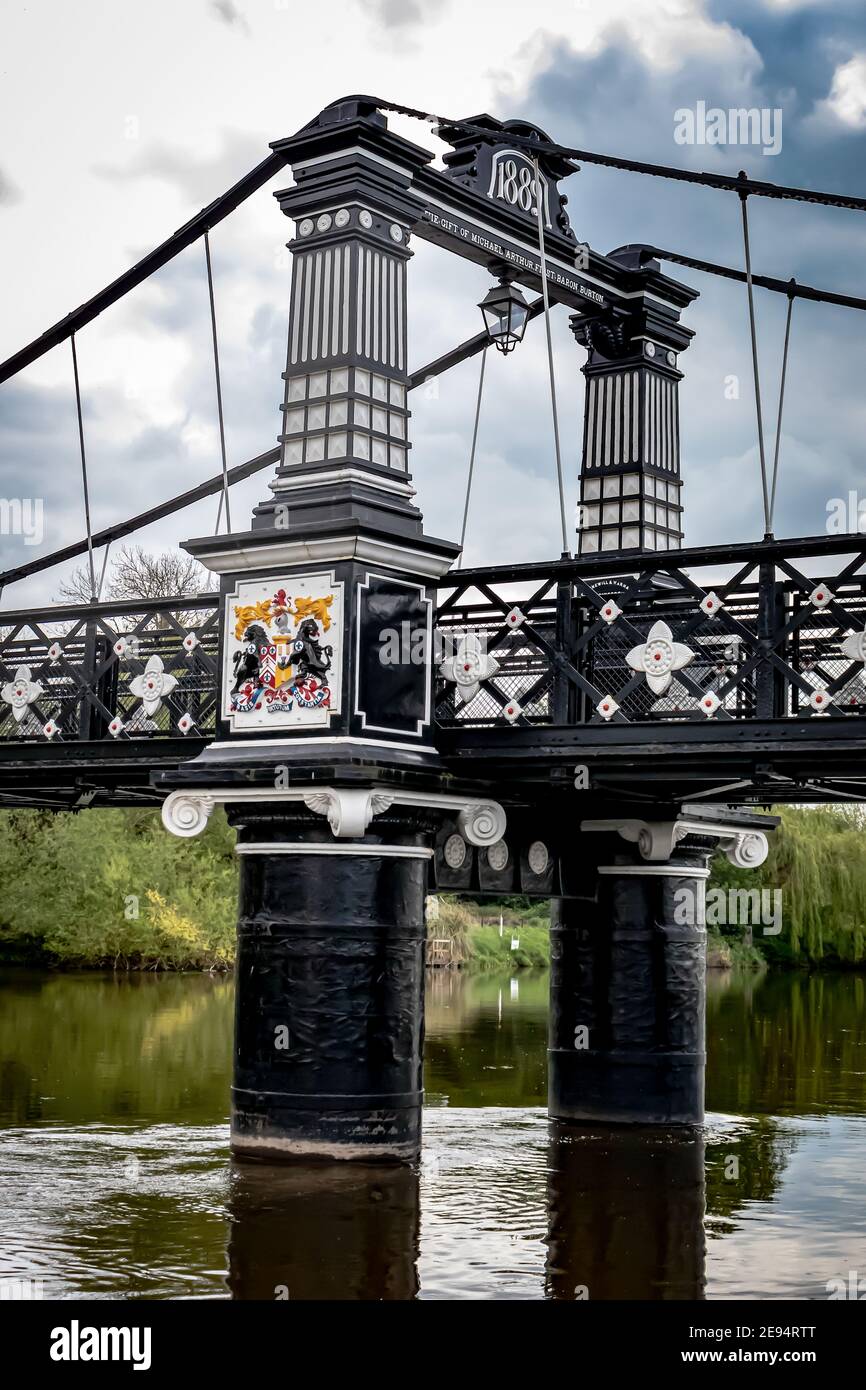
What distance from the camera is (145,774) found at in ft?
51.4

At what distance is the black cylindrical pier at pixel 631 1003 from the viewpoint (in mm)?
15883

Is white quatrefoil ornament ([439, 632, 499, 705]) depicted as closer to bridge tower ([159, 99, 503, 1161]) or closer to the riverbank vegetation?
bridge tower ([159, 99, 503, 1161])

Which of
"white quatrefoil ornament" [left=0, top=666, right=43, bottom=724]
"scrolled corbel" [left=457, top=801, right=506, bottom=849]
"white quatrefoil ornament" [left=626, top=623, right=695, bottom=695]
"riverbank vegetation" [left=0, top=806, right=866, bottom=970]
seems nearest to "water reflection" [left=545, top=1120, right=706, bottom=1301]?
"scrolled corbel" [left=457, top=801, right=506, bottom=849]

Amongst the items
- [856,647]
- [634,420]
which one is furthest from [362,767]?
[634,420]

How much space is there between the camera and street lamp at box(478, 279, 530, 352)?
16.4m

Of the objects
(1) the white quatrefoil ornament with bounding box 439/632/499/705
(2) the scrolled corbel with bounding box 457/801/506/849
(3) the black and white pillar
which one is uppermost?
(3) the black and white pillar

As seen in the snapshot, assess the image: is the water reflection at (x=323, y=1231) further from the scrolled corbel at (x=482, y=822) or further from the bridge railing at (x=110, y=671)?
the bridge railing at (x=110, y=671)

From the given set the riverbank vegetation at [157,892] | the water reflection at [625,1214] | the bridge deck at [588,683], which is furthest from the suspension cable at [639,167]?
the riverbank vegetation at [157,892]

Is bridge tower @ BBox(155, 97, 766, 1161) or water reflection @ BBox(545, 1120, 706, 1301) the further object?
bridge tower @ BBox(155, 97, 766, 1161)

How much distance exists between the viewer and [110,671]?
15.5 metres

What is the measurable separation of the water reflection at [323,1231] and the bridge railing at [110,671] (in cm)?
408

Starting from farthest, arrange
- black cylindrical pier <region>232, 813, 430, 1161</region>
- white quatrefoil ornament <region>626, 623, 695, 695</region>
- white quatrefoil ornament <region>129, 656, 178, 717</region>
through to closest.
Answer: white quatrefoil ornament <region>129, 656, 178, 717</region> < black cylindrical pier <region>232, 813, 430, 1161</region> < white quatrefoil ornament <region>626, 623, 695, 695</region>

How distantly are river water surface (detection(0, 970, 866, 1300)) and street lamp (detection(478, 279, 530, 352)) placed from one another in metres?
7.52

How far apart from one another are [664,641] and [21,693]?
6.56 meters
